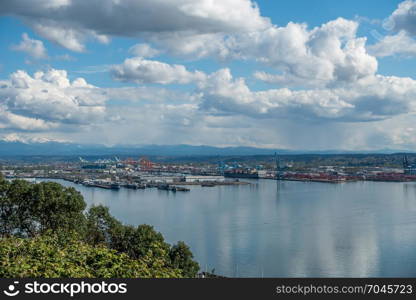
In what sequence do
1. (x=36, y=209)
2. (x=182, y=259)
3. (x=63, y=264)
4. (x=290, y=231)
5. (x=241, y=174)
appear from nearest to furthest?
(x=63, y=264) < (x=182, y=259) < (x=36, y=209) < (x=290, y=231) < (x=241, y=174)

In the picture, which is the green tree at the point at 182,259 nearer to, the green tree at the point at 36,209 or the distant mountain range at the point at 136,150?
the green tree at the point at 36,209

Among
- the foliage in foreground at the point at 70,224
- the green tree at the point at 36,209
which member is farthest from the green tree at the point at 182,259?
the green tree at the point at 36,209

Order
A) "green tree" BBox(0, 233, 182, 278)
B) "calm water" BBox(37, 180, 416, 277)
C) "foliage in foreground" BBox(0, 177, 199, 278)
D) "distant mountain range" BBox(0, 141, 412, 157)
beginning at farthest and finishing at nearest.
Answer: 1. "distant mountain range" BBox(0, 141, 412, 157)
2. "calm water" BBox(37, 180, 416, 277)
3. "foliage in foreground" BBox(0, 177, 199, 278)
4. "green tree" BBox(0, 233, 182, 278)

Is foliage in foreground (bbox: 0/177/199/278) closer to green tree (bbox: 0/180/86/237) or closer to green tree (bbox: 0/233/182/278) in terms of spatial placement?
green tree (bbox: 0/180/86/237)

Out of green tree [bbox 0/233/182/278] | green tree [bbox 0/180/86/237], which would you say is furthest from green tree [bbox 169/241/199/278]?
green tree [bbox 0/233/182/278]

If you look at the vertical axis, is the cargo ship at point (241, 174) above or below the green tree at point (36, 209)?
below

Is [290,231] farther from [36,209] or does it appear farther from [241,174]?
[241,174]

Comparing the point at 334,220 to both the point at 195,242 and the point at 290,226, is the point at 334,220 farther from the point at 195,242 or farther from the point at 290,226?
the point at 195,242

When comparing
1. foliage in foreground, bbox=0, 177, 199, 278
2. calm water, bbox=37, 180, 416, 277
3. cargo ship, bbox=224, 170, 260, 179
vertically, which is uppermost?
foliage in foreground, bbox=0, 177, 199, 278

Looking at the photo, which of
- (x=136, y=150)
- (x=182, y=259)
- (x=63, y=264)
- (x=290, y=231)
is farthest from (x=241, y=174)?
(x=136, y=150)
